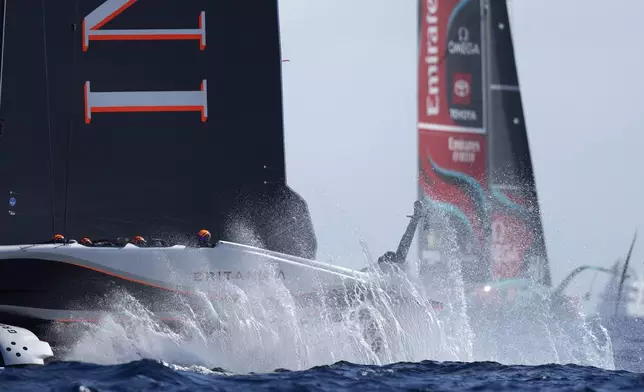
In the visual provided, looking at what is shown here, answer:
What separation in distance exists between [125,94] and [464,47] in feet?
35.7

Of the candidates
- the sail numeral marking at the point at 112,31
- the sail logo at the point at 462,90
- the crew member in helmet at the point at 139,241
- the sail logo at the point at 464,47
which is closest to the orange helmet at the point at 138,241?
the crew member in helmet at the point at 139,241

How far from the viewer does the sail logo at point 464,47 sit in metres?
22.5

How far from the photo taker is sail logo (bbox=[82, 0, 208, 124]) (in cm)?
1284

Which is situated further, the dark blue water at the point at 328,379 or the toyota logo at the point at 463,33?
the toyota logo at the point at 463,33

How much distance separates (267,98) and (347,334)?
285cm

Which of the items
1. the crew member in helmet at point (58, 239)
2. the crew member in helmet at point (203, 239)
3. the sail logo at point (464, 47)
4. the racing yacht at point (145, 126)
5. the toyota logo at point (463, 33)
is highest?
the toyota logo at point (463, 33)

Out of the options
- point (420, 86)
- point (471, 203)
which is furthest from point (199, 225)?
point (420, 86)

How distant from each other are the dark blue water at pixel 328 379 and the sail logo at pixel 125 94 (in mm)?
3085

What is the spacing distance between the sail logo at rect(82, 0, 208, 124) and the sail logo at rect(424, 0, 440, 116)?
33.1 ft

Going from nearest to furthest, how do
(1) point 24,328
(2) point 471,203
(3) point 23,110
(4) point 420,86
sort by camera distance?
(1) point 24,328 < (3) point 23,110 < (2) point 471,203 < (4) point 420,86

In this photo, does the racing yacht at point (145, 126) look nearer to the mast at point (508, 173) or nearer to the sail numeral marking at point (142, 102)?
the sail numeral marking at point (142, 102)

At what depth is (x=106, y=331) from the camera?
37.7 ft

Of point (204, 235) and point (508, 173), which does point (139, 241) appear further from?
point (508, 173)

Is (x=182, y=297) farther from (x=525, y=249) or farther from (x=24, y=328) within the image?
(x=525, y=249)
